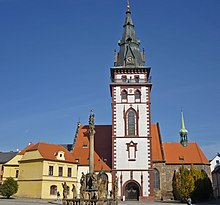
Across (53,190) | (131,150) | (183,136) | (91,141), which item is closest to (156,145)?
(131,150)

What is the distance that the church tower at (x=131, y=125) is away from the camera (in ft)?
144

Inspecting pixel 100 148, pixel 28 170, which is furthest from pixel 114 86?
pixel 28 170

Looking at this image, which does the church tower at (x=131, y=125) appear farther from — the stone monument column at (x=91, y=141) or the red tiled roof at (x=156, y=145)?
the stone monument column at (x=91, y=141)

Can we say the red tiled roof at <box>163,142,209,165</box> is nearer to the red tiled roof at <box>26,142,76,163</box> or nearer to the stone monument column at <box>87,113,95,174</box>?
the red tiled roof at <box>26,142,76,163</box>

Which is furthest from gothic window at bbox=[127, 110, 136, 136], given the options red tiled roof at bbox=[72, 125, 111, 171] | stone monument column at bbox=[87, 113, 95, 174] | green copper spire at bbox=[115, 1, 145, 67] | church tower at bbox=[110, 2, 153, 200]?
stone monument column at bbox=[87, 113, 95, 174]

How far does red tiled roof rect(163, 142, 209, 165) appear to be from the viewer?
5059cm

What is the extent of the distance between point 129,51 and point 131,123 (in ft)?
36.6

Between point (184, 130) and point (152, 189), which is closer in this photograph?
point (152, 189)

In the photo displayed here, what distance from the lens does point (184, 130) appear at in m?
63.4

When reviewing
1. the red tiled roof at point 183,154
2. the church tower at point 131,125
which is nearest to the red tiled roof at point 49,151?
the church tower at point 131,125

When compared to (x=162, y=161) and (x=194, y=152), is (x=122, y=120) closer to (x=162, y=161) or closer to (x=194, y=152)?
(x=162, y=161)

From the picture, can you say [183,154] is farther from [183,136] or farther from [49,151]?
[49,151]

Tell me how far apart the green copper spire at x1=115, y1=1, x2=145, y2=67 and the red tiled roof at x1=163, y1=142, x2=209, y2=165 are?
14.9 meters

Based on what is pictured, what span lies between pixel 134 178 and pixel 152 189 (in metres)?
2.79
